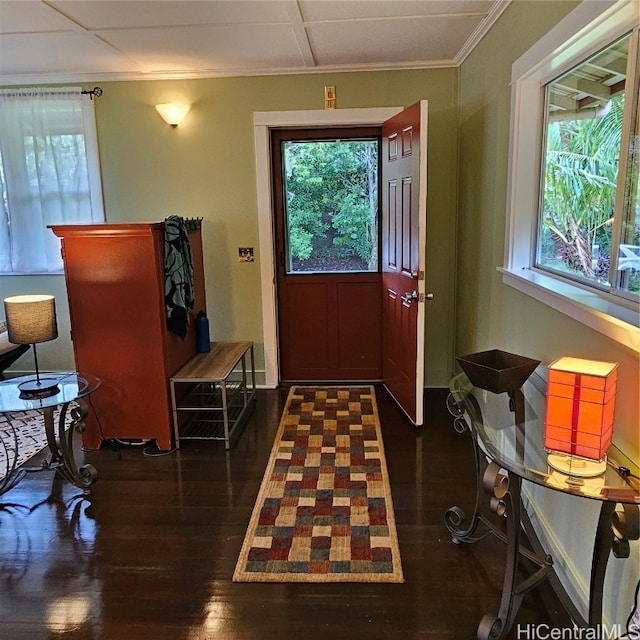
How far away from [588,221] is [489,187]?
45.5 inches

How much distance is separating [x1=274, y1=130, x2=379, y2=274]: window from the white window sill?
6.14 feet

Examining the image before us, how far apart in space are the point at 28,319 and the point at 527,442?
234 centimetres

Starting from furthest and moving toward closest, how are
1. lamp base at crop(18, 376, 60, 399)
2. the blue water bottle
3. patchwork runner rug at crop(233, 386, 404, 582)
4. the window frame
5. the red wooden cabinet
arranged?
the blue water bottle → the red wooden cabinet → lamp base at crop(18, 376, 60, 399) → patchwork runner rug at crop(233, 386, 404, 582) → the window frame

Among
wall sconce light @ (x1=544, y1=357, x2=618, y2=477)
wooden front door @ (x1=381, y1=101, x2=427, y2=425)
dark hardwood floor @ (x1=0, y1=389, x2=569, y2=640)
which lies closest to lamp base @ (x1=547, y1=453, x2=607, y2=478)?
wall sconce light @ (x1=544, y1=357, x2=618, y2=477)

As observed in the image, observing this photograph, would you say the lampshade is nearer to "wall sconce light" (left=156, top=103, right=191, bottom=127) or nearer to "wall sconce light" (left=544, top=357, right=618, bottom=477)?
"wall sconce light" (left=156, top=103, right=191, bottom=127)

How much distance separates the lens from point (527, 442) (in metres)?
1.67

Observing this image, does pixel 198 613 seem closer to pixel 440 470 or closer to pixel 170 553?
pixel 170 553

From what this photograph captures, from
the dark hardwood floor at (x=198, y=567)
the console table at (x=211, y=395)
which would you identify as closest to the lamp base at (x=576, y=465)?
the dark hardwood floor at (x=198, y=567)

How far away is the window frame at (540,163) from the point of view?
5.55ft

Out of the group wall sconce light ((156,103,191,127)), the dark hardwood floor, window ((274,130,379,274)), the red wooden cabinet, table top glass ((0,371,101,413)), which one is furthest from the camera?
window ((274,130,379,274))

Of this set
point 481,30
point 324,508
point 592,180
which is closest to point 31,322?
point 324,508

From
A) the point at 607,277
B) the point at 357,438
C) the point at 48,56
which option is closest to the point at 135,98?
the point at 48,56

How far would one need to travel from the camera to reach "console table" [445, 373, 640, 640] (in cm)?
143

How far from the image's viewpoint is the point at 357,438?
11.3 feet
